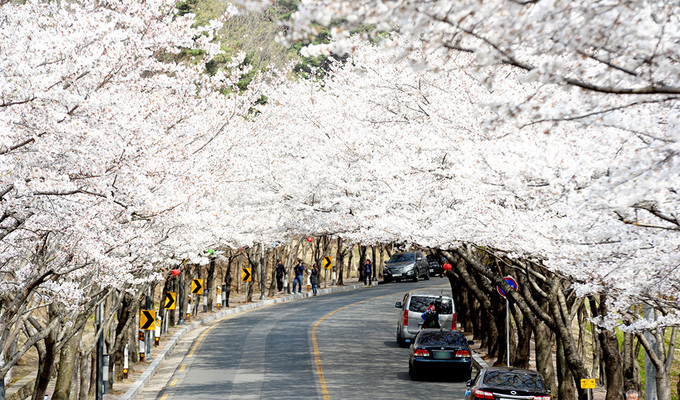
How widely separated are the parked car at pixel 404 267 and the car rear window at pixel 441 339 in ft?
104

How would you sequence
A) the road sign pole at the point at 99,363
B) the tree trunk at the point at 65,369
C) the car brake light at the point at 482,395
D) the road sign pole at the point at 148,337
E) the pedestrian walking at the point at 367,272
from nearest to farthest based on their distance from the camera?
the car brake light at the point at 482,395 → the tree trunk at the point at 65,369 → the road sign pole at the point at 99,363 → the road sign pole at the point at 148,337 → the pedestrian walking at the point at 367,272

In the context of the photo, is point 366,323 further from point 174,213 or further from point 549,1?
point 549,1

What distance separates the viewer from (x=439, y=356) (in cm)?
2055

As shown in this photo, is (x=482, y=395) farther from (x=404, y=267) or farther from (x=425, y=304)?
(x=404, y=267)

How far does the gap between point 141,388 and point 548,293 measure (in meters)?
10.9

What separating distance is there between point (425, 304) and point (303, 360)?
4.86m

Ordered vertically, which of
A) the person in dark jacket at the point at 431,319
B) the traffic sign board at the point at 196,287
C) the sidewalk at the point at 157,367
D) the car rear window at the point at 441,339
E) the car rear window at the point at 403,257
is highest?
the car rear window at the point at 403,257

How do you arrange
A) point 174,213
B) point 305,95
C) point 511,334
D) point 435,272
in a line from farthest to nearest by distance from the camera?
1. point 435,272
2. point 305,95
3. point 511,334
4. point 174,213

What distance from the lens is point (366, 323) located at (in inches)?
1334

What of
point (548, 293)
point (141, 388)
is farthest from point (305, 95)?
point (548, 293)

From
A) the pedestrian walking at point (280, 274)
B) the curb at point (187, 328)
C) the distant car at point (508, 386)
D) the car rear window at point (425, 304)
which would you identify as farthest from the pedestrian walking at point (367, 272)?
the distant car at point (508, 386)

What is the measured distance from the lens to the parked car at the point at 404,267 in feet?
174

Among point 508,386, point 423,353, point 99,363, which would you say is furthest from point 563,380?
point 99,363

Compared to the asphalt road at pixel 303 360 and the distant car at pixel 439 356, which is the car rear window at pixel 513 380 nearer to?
the asphalt road at pixel 303 360
